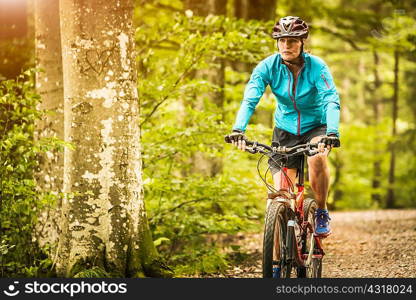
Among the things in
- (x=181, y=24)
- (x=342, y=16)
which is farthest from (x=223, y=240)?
(x=342, y=16)

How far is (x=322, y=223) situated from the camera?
20.0 feet

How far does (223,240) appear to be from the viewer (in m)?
11.5

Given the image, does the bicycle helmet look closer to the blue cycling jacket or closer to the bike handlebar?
the blue cycling jacket

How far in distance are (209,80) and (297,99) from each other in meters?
5.47

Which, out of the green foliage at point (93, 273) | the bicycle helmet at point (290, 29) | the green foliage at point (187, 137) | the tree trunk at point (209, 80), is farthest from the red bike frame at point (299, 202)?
the tree trunk at point (209, 80)

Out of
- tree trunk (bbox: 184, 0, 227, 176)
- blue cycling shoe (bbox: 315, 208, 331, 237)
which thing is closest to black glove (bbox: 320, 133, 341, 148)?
blue cycling shoe (bbox: 315, 208, 331, 237)

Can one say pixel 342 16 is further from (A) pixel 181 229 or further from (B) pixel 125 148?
(B) pixel 125 148

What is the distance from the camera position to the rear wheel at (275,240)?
494 cm

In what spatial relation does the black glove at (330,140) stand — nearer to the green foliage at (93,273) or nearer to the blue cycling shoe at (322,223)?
the blue cycling shoe at (322,223)

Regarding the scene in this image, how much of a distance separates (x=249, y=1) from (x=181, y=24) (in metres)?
6.03

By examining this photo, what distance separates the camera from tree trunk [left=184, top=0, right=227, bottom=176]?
11.0m

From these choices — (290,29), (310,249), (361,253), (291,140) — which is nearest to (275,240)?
(310,249)

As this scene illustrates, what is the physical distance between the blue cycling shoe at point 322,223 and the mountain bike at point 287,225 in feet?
0.64

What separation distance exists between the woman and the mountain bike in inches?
6.6
